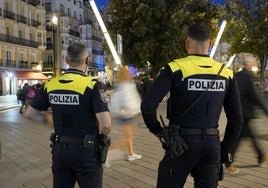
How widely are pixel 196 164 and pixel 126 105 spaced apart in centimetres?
412

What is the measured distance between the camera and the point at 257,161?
7.18 meters

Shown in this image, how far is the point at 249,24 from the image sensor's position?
2858 cm

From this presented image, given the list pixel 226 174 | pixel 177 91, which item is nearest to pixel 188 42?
pixel 177 91

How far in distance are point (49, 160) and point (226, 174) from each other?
3.29m

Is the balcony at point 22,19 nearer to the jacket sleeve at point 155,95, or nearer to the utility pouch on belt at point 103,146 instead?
the utility pouch on belt at point 103,146

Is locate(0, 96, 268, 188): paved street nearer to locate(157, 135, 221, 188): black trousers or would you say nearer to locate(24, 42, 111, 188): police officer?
locate(24, 42, 111, 188): police officer

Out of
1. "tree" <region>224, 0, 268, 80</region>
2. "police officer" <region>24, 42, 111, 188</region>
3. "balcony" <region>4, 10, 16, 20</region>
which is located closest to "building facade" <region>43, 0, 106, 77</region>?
"balcony" <region>4, 10, 16, 20</region>

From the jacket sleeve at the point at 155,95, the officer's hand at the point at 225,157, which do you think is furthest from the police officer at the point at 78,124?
the officer's hand at the point at 225,157

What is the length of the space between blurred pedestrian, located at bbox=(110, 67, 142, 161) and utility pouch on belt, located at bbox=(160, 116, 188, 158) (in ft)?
13.4

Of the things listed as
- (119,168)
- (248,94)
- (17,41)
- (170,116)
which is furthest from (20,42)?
(170,116)

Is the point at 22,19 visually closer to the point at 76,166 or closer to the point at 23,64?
the point at 23,64

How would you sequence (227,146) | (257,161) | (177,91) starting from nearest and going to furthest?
(177,91)
(227,146)
(257,161)

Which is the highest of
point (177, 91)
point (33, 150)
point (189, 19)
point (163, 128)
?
point (189, 19)

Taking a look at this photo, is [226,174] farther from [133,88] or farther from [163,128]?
[163,128]
